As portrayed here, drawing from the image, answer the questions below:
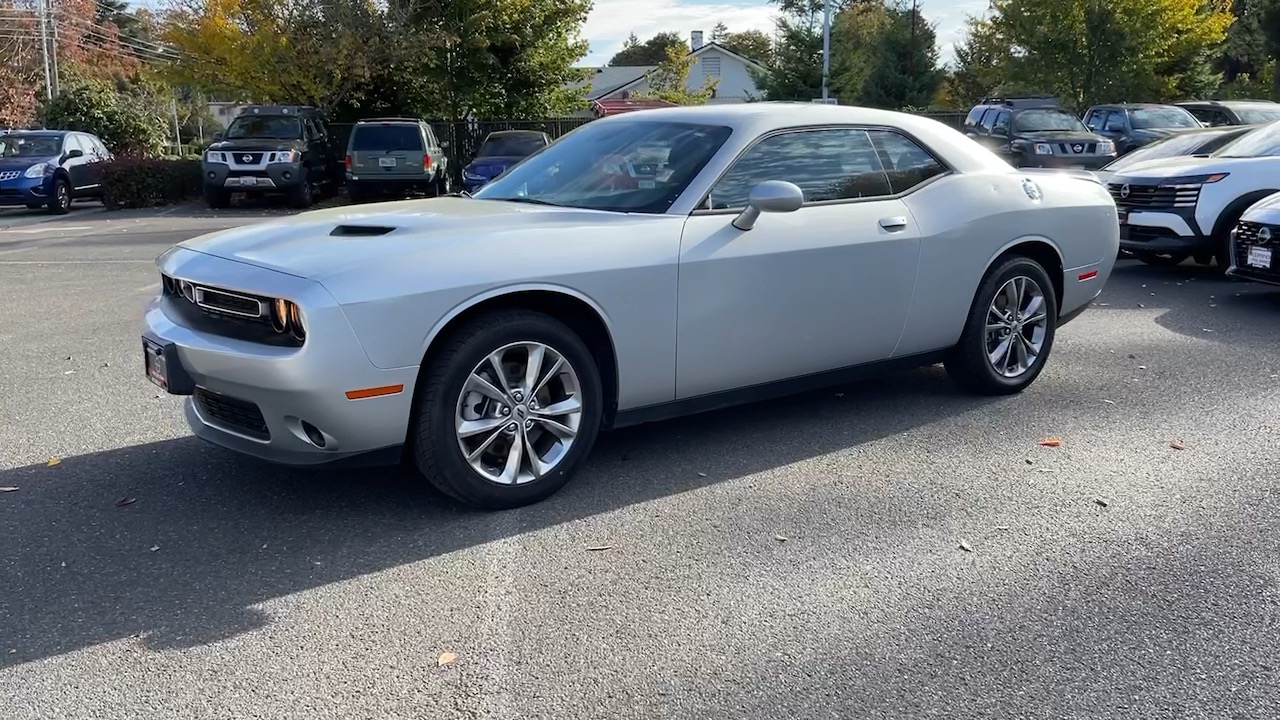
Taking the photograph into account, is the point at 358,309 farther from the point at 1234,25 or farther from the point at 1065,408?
the point at 1234,25

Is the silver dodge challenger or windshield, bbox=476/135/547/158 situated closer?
the silver dodge challenger

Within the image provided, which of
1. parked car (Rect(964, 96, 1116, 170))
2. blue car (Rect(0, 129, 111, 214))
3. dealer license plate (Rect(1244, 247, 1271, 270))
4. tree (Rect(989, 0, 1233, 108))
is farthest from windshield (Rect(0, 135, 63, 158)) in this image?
tree (Rect(989, 0, 1233, 108))

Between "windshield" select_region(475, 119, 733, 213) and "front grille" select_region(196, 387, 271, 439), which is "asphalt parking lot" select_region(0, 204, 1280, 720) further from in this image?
"windshield" select_region(475, 119, 733, 213)

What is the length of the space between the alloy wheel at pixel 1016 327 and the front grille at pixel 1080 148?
15077 millimetres

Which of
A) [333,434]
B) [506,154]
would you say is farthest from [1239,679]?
[506,154]

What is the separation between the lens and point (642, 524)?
4.27 metres

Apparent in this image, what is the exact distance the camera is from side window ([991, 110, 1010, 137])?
20984mm

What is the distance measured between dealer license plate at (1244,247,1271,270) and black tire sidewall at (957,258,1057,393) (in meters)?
3.45

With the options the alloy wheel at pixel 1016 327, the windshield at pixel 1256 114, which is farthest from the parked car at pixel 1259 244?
the windshield at pixel 1256 114

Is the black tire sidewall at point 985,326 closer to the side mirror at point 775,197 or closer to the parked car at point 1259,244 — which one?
the side mirror at point 775,197

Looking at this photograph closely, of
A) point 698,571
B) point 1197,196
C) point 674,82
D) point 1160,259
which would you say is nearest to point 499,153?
point 1160,259

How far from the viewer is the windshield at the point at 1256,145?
1034 cm

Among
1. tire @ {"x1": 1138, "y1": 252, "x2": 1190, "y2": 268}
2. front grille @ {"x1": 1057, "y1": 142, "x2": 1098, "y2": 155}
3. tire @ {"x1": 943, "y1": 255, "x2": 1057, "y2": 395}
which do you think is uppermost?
front grille @ {"x1": 1057, "y1": 142, "x2": 1098, "y2": 155}

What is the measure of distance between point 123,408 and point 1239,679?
5248mm
